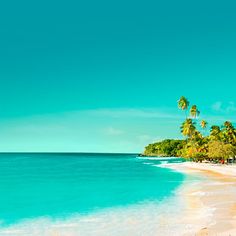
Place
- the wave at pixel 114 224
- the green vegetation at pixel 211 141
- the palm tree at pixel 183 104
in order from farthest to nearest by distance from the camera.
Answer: the palm tree at pixel 183 104
the green vegetation at pixel 211 141
the wave at pixel 114 224

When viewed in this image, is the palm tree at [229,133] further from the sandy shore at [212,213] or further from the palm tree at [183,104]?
the sandy shore at [212,213]

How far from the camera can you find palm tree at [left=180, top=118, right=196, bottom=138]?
109875 millimetres

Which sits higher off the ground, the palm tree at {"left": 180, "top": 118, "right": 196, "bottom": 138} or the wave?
the palm tree at {"left": 180, "top": 118, "right": 196, "bottom": 138}

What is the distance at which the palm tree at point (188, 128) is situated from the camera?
110 m

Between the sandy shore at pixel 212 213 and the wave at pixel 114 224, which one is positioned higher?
the sandy shore at pixel 212 213

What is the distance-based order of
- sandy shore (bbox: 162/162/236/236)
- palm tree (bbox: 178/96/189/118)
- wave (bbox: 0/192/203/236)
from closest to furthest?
sandy shore (bbox: 162/162/236/236)
wave (bbox: 0/192/203/236)
palm tree (bbox: 178/96/189/118)

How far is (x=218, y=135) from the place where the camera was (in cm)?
9731

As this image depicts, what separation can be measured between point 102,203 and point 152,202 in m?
3.81

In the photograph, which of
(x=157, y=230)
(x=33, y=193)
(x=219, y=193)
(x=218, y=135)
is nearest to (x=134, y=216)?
(x=157, y=230)

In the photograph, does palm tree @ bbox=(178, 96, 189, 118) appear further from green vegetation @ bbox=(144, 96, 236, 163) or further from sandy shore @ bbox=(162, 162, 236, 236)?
sandy shore @ bbox=(162, 162, 236, 236)

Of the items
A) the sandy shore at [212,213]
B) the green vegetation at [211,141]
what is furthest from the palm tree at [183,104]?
the sandy shore at [212,213]

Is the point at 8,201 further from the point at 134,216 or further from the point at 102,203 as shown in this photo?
the point at 134,216

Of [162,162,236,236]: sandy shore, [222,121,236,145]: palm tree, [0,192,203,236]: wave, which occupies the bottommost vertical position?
[0,192,203,236]: wave

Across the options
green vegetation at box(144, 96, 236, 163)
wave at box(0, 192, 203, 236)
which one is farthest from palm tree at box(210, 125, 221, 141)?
wave at box(0, 192, 203, 236)
